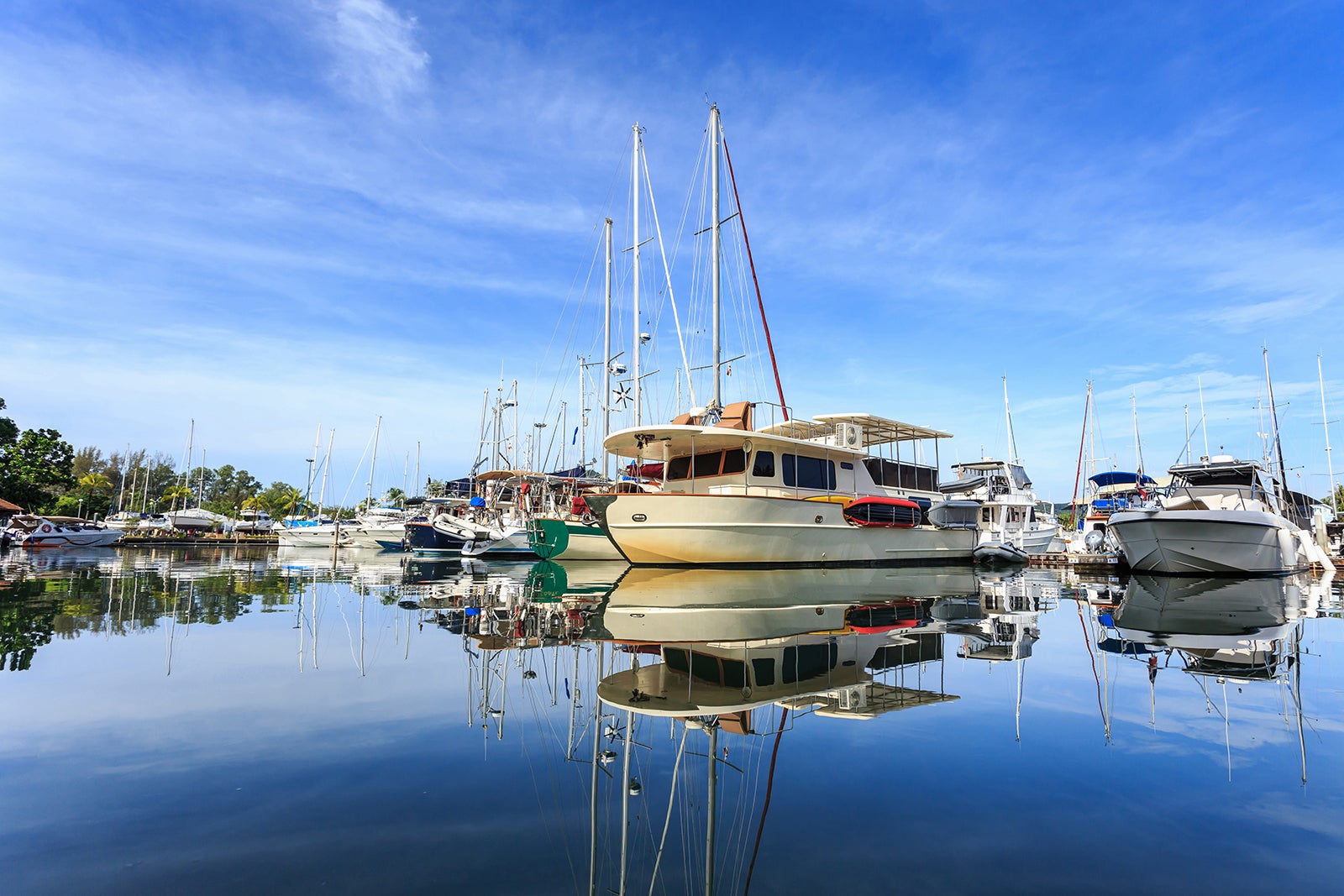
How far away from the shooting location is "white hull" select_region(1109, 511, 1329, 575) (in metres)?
16.2

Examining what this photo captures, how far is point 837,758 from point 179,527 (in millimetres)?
66252

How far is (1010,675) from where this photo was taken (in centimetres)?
566

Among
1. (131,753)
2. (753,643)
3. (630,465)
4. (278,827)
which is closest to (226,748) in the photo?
(131,753)

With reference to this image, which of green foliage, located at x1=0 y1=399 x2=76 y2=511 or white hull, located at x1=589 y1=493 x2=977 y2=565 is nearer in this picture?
white hull, located at x1=589 y1=493 x2=977 y2=565

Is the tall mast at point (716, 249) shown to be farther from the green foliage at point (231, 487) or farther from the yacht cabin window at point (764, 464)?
the green foliage at point (231, 487)

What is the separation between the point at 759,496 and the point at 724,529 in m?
1.13

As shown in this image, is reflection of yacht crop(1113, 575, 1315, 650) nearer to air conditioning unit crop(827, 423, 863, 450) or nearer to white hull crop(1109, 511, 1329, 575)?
white hull crop(1109, 511, 1329, 575)

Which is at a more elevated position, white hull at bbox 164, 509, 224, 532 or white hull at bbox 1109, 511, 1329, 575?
white hull at bbox 164, 509, 224, 532

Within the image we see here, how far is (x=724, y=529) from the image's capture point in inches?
629

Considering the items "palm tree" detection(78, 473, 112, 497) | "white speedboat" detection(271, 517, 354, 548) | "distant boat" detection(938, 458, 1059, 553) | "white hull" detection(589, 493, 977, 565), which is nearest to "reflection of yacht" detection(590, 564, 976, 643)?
"white hull" detection(589, 493, 977, 565)

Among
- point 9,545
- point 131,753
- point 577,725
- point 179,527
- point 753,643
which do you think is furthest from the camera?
point 179,527

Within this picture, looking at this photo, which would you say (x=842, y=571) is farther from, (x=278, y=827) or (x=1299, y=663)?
(x=278, y=827)

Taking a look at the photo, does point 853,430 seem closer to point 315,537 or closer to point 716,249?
point 716,249

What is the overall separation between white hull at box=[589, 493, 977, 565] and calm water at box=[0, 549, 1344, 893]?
25.4 feet
